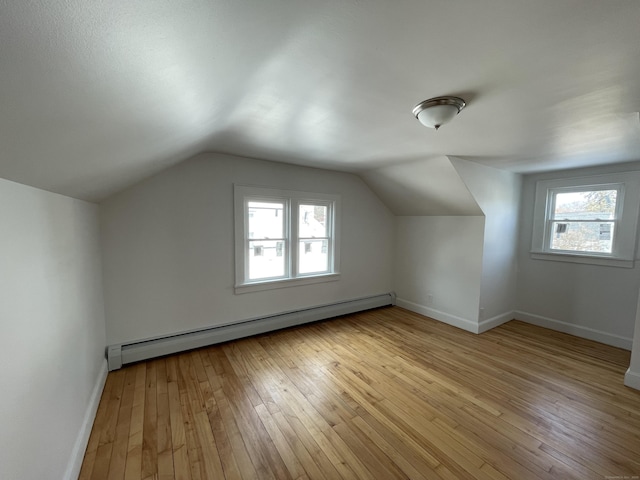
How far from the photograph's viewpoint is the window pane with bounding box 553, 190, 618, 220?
3328mm

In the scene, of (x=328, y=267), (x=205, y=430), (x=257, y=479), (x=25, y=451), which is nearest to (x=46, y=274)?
(x=25, y=451)

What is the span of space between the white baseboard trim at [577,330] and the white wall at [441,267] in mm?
1129

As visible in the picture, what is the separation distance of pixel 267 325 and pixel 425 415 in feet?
6.97

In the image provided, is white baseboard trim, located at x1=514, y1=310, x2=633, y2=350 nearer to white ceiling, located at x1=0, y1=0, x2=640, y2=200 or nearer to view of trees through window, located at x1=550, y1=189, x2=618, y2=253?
view of trees through window, located at x1=550, y1=189, x2=618, y2=253

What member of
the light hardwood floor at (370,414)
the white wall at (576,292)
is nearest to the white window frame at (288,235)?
the light hardwood floor at (370,414)

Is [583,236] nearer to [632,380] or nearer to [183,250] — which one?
[632,380]

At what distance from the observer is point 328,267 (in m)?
4.16

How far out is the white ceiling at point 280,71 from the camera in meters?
0.64

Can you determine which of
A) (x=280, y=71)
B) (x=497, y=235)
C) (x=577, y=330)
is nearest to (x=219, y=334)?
(x=280, y=71)

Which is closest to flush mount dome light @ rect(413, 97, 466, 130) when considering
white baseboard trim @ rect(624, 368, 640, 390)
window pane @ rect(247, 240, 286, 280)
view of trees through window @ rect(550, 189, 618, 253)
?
window pane @ rect(247, 240, 286, 280)

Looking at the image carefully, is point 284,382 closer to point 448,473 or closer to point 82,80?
point 448,473

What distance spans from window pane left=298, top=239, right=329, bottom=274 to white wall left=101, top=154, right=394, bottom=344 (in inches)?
12.5

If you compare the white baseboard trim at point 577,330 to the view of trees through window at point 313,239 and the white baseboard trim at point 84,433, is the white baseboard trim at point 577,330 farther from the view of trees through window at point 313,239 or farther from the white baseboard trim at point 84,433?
the white baseboard trim at point 84,433

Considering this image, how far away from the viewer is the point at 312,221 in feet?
13.0
